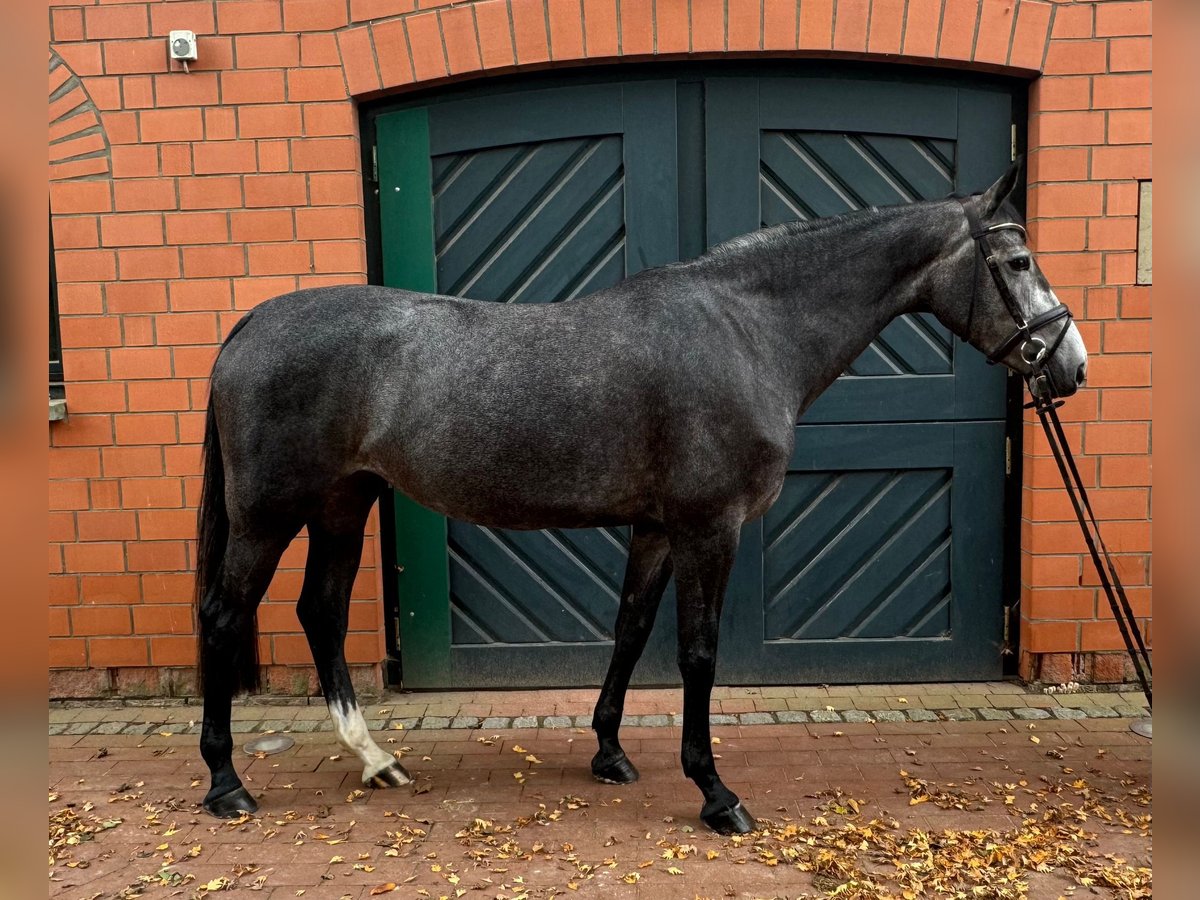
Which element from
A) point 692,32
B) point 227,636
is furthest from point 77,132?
point 692,32

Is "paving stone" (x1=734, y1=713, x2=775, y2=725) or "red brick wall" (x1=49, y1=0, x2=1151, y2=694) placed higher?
"red brick wall" (x1=49, y1=0, x2=1151, y2=694)

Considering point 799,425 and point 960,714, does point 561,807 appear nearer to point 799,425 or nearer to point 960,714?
point 960,714

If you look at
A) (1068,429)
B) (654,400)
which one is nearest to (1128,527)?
(1068,429)

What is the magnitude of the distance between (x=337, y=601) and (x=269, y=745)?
83cm

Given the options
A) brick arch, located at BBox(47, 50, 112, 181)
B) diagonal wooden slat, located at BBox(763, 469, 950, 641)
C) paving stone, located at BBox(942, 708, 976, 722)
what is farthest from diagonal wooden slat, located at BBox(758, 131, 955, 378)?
brick arch, located at BBox(47, 50, 112, 181)

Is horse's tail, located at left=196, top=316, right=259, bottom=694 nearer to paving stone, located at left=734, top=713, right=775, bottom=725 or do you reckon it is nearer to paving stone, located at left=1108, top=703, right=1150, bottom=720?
paving stone, located at left=1108, top=703, right=1150, bottom=720

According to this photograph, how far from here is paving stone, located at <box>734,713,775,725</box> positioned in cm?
417

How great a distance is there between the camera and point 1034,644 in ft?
14.6

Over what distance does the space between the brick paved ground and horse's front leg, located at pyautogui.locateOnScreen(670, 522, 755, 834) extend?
10 cm

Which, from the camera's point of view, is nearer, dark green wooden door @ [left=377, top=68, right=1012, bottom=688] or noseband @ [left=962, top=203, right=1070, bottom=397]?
noseband @ [left=962, top=203, right=1070, bottom=397]

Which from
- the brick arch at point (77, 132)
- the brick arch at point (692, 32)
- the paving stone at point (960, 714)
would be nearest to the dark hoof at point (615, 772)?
the paving stone at point (960, 714)

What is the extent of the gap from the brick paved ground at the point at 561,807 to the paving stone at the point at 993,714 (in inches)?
4.1

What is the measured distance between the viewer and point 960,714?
13.9ft
